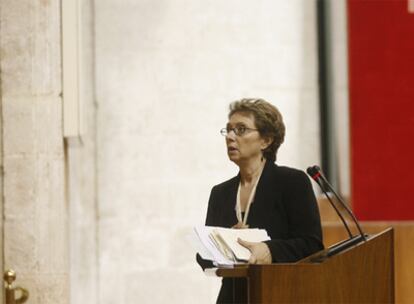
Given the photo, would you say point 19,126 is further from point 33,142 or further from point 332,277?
point 332,277

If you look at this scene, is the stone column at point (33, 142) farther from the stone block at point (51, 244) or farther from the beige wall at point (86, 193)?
the beige wall at point (86, 193)

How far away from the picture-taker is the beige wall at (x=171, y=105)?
190 inches

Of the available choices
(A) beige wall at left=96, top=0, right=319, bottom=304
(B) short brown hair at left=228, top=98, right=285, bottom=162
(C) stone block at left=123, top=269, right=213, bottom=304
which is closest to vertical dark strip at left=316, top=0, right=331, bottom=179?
(A) beige wall at left=96, top=0, right=319, bottom=304

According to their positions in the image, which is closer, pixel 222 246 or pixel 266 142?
pixel 222 246

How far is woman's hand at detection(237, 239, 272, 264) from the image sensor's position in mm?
3258

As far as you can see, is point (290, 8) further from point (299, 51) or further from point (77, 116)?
point (77, 116)

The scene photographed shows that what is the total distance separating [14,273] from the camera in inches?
170

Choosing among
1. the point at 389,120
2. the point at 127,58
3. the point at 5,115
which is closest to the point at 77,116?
the point at 5,115

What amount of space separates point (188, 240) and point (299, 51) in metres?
1.02

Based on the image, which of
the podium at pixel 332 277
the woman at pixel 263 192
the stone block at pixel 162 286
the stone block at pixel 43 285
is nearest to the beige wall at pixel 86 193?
the stone block at pixel 162 286

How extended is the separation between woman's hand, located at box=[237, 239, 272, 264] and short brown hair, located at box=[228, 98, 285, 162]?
0.53m

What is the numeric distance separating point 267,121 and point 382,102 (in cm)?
116

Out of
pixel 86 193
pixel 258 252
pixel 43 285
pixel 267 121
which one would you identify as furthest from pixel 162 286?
pixel 258 252

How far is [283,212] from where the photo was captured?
367cm
